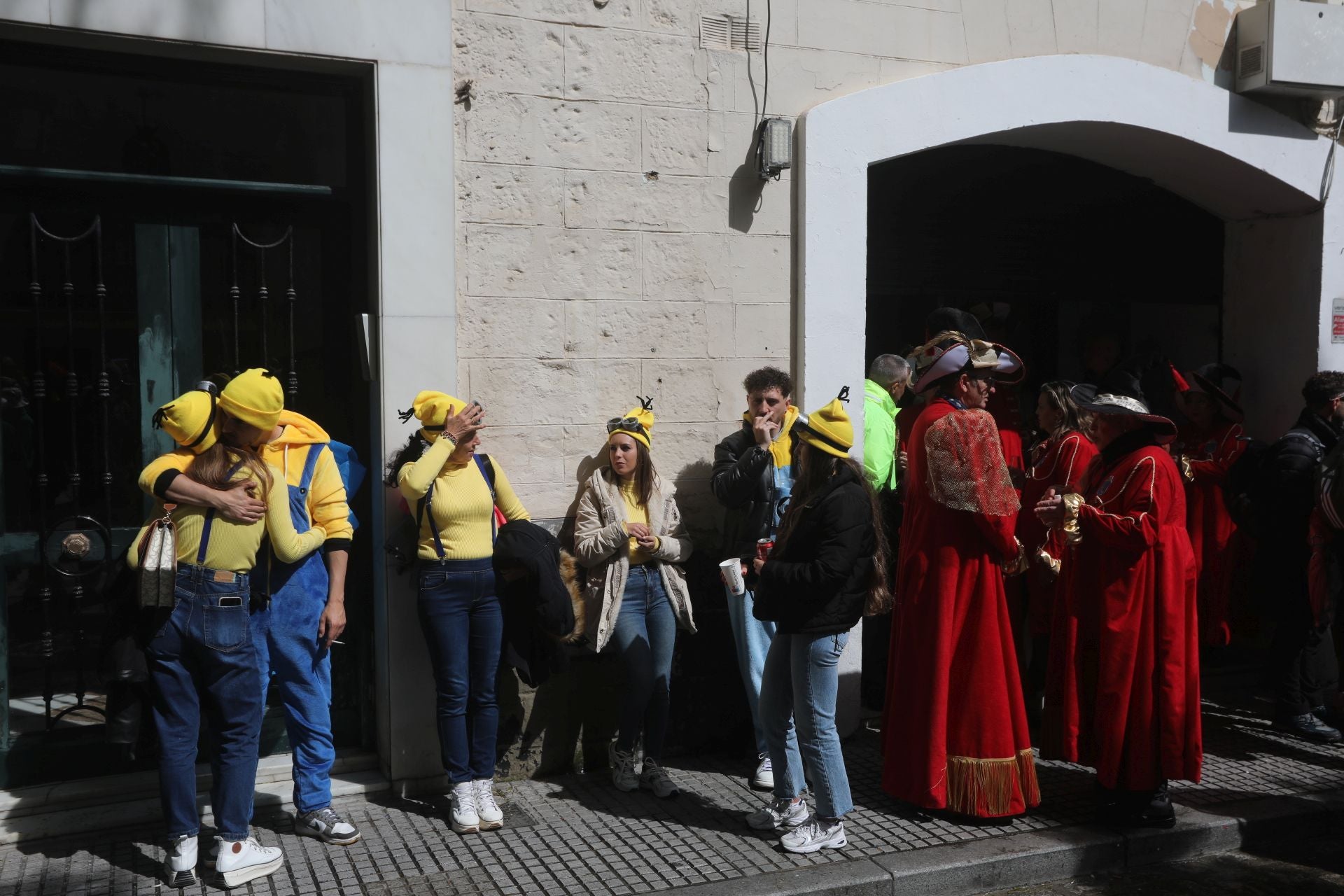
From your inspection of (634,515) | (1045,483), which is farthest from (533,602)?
(1045,483)

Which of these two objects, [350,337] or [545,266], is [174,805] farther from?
[545,266]

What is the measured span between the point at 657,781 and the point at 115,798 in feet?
7.67

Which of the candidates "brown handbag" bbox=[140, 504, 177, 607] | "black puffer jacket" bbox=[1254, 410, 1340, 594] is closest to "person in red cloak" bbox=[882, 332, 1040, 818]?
"black puffer jacket" bbox=[1254, 410, 1340, 594]

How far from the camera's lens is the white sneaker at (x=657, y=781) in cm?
512

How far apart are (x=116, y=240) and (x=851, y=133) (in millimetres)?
3509

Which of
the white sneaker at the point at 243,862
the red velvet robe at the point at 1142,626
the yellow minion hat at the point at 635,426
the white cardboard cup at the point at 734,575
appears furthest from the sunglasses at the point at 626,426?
the white sneaker at the point at 243,862

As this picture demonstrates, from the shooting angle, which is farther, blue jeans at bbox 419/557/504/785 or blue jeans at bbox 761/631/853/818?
blue jeans at bbox 419/557/504/785

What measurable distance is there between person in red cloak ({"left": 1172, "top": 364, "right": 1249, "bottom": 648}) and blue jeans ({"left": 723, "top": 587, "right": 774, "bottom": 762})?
2987 mm

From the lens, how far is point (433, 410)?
4.69 metres

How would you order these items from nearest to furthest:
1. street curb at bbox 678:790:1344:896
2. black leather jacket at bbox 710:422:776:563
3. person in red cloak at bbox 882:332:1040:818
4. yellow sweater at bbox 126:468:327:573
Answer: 1. yellow sweater at bbox 126:468:327:573
2. street curb at bbox 678:790:1344:896
3. person in red cloak at bbox 882:332:1040:818
4. black leather jacket at bbox 710:422:776:563

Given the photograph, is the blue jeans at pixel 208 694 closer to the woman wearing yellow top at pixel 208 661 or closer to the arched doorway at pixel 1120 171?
the woman wearing yellow top at pixel 208 661

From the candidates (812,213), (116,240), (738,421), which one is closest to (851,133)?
(812,213)

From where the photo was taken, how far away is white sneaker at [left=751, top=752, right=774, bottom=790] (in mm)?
5202

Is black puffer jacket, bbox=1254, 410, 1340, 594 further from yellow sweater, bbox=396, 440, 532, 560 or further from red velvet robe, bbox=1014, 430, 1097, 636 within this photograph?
yellow sweater, bbox=396, 440, 532, 560
